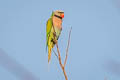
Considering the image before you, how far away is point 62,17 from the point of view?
4.82 meters

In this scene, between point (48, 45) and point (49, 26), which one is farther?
point (49, 26)

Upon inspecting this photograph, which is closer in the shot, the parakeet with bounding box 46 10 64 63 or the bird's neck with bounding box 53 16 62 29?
the parakeet with bounding box 46 10 64 63

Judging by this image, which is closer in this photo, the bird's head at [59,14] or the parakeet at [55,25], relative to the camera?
the parakeet at [55,25]

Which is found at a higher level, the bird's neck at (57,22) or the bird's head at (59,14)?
the bird's head at (59,14)

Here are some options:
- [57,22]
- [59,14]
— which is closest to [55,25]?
[57,22]

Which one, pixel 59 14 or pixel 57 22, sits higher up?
pixel 59 14

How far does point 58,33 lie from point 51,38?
14.1 inches

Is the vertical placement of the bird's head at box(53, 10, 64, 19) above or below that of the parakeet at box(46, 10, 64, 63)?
above

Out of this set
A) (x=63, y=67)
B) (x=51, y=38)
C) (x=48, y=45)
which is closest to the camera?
(x=63, y=67)

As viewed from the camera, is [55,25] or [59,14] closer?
[55,25]

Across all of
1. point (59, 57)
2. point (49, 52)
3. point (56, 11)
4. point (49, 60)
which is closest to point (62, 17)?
point (56, 11)

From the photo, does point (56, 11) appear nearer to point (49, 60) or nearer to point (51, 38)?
point (51, 38)

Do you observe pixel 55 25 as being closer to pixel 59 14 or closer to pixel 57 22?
pixel 57 22

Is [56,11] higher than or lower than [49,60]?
higher
